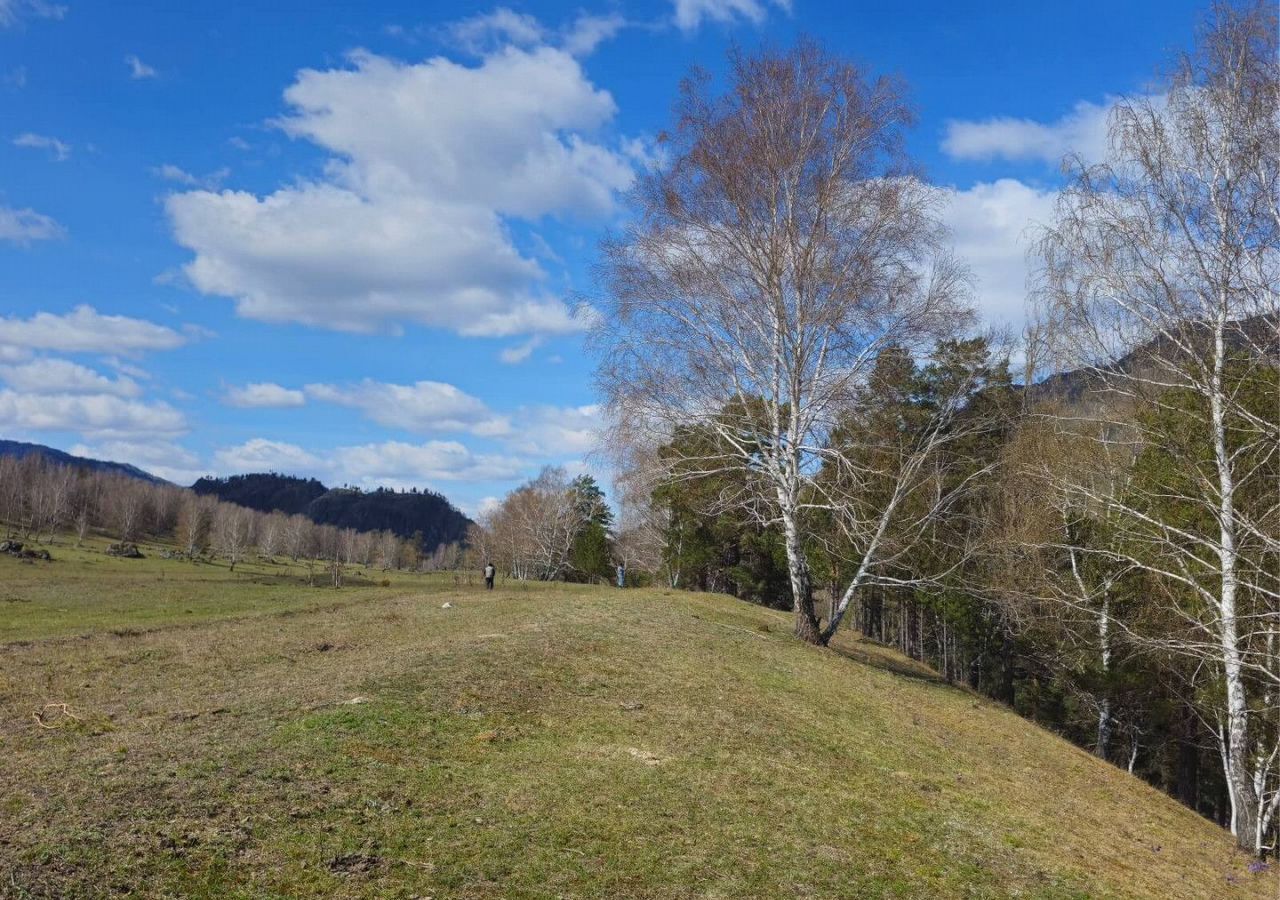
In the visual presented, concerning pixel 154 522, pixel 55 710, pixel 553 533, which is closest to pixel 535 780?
pixel 55 710

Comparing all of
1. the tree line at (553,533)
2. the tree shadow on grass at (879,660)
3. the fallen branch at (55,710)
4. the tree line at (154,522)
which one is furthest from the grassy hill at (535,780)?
the tree line at (154,522)

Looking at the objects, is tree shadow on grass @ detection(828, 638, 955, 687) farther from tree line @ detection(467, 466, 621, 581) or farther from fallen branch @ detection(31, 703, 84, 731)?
tree line @ detection(467, 466, 621, 581)

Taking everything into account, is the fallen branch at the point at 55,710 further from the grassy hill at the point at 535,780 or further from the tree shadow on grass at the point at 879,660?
the tree shadow on grass at the point at 879,660

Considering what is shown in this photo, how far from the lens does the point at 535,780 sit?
336 inches

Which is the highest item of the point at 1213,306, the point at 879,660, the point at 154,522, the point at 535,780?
the point at 1213,306

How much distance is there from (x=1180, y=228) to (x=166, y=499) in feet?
514

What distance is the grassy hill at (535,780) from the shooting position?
20.5 ft

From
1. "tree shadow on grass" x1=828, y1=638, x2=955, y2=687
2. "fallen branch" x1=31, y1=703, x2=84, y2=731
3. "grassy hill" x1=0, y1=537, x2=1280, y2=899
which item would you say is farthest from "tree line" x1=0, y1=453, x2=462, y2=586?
"fallen branch" x1=31, y1=703, x2=84, y2=731

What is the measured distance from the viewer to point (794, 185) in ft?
62.9

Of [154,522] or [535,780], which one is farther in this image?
[154,522]

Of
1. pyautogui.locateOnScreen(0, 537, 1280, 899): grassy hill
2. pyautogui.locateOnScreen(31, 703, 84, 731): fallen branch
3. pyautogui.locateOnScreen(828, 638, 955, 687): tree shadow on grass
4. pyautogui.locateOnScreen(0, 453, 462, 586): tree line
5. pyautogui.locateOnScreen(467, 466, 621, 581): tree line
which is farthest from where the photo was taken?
pyautogui.locateOnScreen(0, 453, 462, 586): tree line

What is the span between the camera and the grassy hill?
6258mm

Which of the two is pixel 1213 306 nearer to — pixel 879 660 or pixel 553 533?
pixel 879 660

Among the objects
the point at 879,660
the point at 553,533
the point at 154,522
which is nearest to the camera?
the point at 879,660
